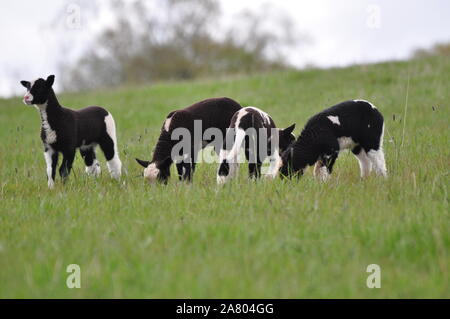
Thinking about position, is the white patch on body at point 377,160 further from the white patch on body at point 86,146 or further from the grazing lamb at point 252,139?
the white patch on body at point 86,146

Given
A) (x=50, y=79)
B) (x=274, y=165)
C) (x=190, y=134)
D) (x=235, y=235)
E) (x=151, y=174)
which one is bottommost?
(x=235, y=235)

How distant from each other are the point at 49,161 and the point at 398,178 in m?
4.80

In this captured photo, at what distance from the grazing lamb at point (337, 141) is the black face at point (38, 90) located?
3401 mm

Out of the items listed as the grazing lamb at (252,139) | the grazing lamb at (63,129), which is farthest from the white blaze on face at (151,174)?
the grazing lamb at (63,129)

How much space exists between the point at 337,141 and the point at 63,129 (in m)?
3.92

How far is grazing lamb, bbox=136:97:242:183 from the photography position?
7938mm

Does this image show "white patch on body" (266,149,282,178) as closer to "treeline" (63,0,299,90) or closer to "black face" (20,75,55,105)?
"black face" (20,75,55,105)

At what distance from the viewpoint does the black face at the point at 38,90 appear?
8.00 m

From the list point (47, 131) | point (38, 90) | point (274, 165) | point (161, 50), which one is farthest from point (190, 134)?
point (161, 50)

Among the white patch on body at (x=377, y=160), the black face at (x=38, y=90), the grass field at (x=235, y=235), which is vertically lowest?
the grass field at (x=235, y=235)

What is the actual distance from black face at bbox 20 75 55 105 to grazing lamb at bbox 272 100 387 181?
3401mm

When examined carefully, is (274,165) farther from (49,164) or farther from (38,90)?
(38,90)

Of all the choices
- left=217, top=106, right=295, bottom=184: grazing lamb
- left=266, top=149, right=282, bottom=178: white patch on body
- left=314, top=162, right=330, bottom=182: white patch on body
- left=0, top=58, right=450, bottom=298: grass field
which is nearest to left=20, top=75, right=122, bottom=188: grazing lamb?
left=0, top=58, right=450, bottom=298: grass field

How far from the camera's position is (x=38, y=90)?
317 inches
